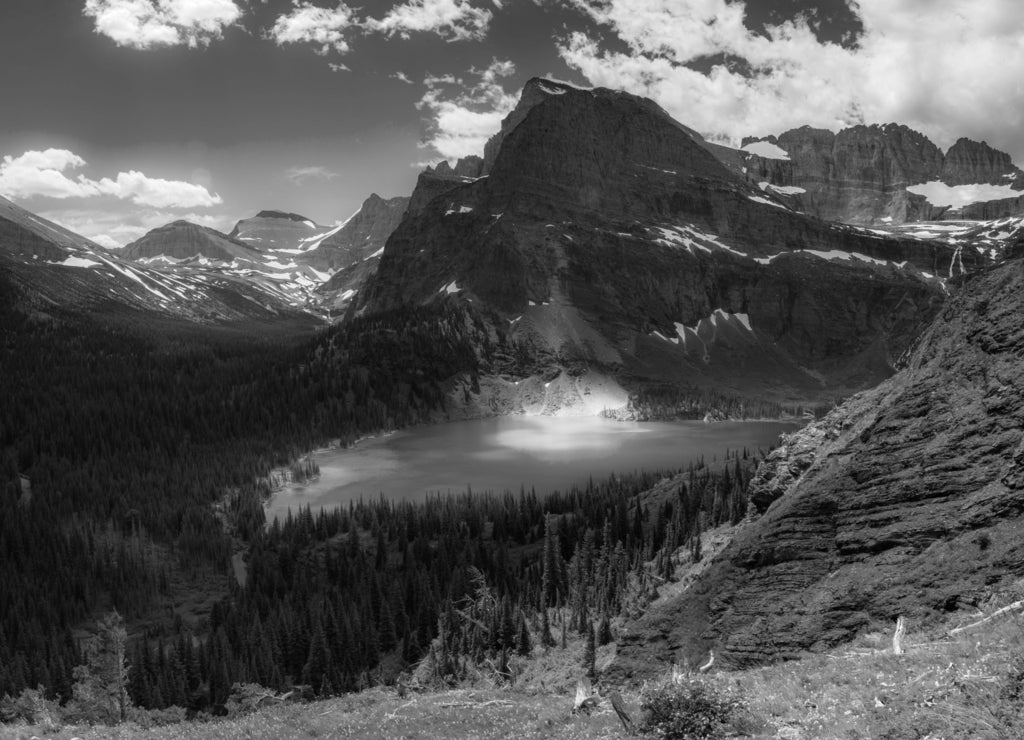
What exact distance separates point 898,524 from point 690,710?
1616 cm

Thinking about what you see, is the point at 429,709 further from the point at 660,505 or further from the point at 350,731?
the point at 660,505

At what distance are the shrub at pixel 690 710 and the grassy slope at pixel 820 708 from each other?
61cm

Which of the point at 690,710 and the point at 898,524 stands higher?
the point at 898,524

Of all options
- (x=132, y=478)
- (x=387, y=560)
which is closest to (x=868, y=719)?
(x=387, y=560)

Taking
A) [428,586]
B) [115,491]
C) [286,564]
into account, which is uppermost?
[115,491]

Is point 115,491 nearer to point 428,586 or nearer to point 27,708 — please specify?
point 428,586

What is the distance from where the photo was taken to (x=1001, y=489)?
27.3 m

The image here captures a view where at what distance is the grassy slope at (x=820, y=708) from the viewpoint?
1599 centimetres

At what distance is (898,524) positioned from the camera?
30.5 m

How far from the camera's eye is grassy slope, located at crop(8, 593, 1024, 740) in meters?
16.0

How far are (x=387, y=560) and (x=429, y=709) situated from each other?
73047 millimetres

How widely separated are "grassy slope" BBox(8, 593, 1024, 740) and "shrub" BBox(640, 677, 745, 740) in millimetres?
608

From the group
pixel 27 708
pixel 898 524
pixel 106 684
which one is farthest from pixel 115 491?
pixel 898 524

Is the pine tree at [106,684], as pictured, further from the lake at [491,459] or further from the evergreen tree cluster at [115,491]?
the lake at [491,459]
